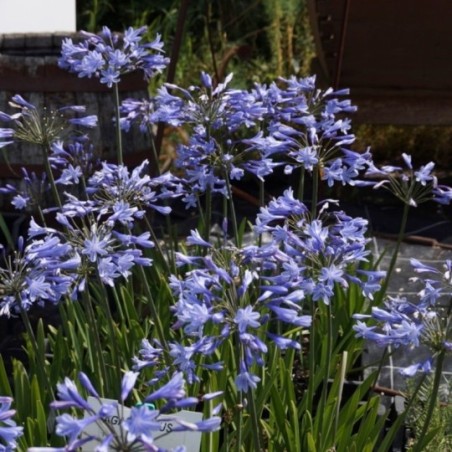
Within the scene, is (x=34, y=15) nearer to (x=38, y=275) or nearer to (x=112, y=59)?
(x=112, y=59)

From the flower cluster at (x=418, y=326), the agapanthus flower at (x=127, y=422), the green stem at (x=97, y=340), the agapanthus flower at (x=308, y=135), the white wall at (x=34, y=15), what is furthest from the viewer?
the white wall at (x=34, y=15)

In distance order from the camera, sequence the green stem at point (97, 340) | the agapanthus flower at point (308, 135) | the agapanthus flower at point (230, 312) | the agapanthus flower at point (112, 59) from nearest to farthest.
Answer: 1. the agapanthus flower at point (230, 312)
2. the green stem at point (97, 340)
3. the agapanthus flower at point (308, 135)
4. the agapanthus flower at point (112, 59)

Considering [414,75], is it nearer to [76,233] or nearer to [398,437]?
[398,437]

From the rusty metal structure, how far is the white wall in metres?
1.16

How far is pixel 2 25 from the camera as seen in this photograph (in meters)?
4.46

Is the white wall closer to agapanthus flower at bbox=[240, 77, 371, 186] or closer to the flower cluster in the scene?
agapanthus flower at bbox=[240, 77, 371, 186]

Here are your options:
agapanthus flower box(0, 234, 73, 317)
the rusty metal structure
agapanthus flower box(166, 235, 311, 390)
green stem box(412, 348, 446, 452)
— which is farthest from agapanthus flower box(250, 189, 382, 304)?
the rusty metal structure

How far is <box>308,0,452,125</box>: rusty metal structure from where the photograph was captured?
4.49 m

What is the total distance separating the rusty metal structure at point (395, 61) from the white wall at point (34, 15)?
3.80 feet

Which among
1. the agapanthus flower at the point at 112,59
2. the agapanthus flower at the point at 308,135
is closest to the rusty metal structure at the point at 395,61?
the agapanthus flower at the point at 308,135

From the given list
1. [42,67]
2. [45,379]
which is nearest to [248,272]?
[45,379]

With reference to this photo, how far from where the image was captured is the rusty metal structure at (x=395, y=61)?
177 inches

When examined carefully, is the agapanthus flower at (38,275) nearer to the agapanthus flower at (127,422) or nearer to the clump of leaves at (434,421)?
the agapanthus flower at (127,422)

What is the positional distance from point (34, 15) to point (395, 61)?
1586mm
